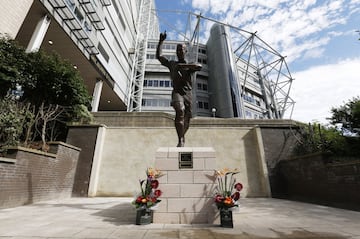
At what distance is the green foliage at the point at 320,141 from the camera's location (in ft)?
24.8

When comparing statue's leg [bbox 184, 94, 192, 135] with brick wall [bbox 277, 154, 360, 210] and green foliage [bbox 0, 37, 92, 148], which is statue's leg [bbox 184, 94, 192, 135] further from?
green foliage [bbox 0, 37, 92, 148]

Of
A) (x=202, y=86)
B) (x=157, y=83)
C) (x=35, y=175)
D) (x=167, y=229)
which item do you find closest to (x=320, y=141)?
(x=167, y=229)

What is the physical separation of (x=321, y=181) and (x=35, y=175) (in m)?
10.4

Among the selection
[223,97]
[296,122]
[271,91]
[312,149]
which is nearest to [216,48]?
[223,97]

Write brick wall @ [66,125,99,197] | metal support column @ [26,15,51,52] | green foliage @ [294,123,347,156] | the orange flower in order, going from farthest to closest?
1. metal support column @ [26,15,51,52]
2. brick wall @ [66,125,99,197]
3. green foliage @ [294,123,347,156]
4. the orange flower

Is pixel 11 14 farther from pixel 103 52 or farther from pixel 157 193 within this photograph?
pixel 157 193

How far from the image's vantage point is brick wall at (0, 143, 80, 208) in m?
5.36

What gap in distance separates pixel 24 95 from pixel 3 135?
4027 millimetres

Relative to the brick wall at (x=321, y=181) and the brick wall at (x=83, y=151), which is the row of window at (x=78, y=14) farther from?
the brick wall at (x=321, y=181)

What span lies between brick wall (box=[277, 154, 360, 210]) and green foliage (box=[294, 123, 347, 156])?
94cm

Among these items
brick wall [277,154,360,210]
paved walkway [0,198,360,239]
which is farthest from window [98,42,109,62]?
brick wall [277,154,360,210]

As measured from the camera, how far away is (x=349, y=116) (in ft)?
28.7

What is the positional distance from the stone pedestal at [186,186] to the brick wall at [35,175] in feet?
15.8

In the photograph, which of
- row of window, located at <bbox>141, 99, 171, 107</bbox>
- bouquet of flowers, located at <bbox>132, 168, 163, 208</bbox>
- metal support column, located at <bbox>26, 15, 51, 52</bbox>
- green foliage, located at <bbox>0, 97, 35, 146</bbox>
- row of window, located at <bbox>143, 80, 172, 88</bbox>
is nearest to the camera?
bouquet of flowers, located at <bbox>132, 168, 163, 208</bbox>
